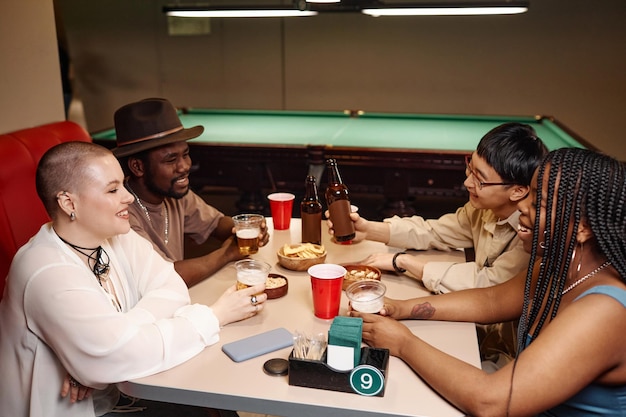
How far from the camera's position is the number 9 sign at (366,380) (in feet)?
4.86

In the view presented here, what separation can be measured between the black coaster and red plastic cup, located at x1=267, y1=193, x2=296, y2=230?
1155mm

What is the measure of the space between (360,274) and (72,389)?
974 millimetres

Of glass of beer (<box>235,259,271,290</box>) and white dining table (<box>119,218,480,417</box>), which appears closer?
white dining table (<box>119,218,480,417</box>)

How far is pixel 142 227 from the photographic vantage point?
237cm

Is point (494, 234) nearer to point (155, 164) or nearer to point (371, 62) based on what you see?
point (155, 164)

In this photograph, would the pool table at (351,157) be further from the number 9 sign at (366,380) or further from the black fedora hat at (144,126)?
the number 9 sign at (366,380)

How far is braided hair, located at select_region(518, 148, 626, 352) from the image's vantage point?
151cm

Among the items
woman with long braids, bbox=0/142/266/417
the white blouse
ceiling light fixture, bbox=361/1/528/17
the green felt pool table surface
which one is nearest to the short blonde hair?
woman with long braids, bbox=0/142/266/417

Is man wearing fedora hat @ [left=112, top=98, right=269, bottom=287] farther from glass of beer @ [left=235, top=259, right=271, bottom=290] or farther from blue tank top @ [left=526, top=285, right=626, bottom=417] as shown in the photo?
blue tank top @ [left=526, top=285, right=626, bottom=417]

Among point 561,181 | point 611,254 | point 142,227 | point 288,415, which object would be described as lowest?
point 288,415

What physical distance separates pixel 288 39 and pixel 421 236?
4.85m

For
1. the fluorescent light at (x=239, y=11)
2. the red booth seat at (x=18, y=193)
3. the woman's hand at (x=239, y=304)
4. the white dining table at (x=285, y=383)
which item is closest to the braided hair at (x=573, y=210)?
the white dining table at (x=285, y=383)

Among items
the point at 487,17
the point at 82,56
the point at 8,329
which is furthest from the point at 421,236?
the point at 82,56

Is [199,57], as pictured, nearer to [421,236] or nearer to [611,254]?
[421,236]
